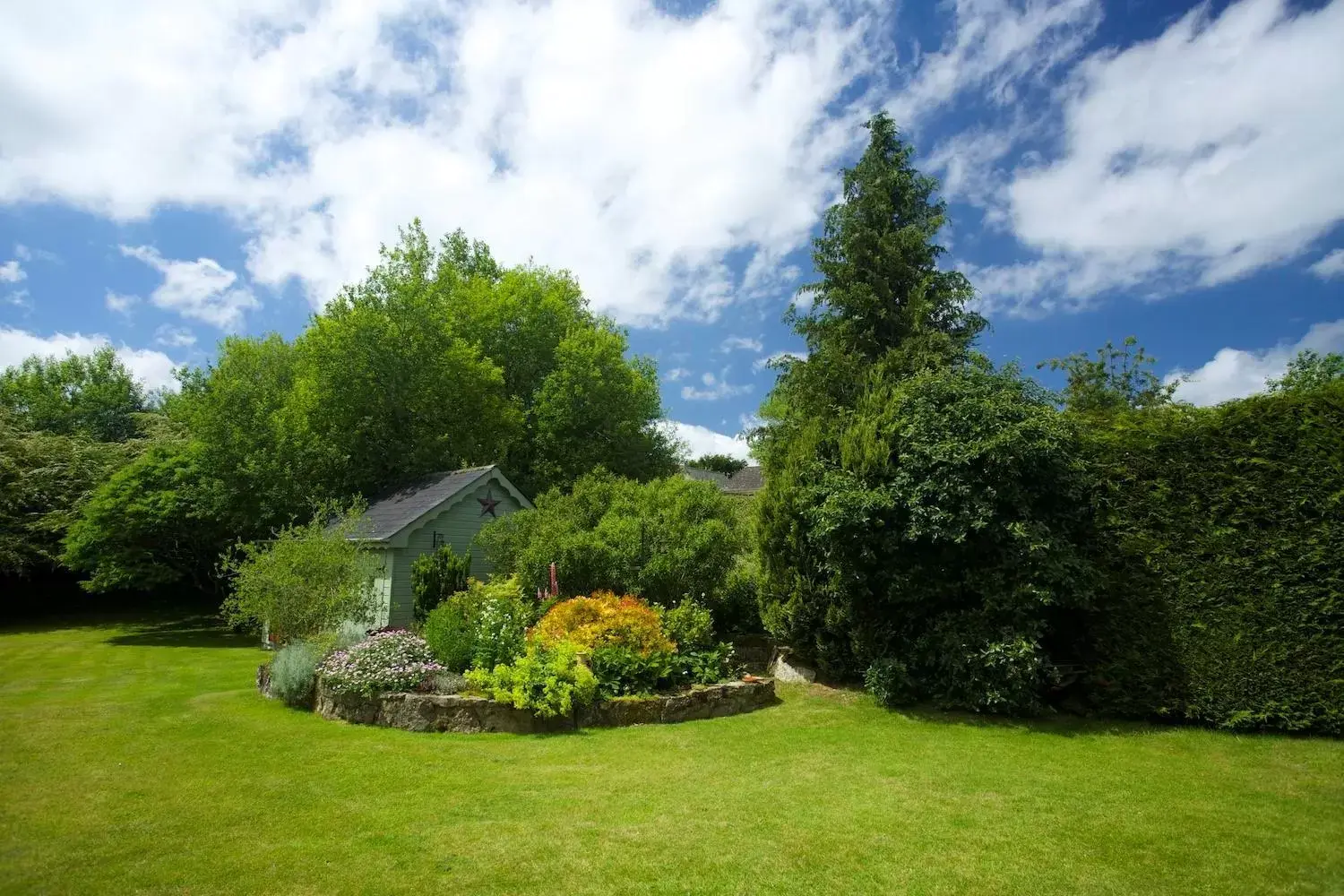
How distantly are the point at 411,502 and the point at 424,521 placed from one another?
1.66m

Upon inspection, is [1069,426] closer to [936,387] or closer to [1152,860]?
[936,387]

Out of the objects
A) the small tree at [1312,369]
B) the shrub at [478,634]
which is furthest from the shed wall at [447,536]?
the small tree at [1312,369]

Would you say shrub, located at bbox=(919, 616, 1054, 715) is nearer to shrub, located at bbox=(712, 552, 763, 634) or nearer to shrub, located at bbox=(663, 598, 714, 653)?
shrub, located at bbox=(663, 598, 714, 653)

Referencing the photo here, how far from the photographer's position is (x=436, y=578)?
1756 centimetres

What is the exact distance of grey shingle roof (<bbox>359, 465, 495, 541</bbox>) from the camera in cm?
1912

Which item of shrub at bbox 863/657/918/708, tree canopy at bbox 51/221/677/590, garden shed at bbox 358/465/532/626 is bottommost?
shrub at bbox 863/657/918/708

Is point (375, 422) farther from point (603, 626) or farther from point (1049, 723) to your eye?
point (1049, 723)

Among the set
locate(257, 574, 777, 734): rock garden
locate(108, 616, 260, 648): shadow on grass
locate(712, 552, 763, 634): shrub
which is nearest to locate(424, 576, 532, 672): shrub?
locate(257, 574, 777, 734): rock garden

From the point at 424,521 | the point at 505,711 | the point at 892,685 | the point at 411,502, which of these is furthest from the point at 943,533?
the point at 411,502

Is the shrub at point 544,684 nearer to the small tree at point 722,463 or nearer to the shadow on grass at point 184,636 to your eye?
the shadow on grass at point 184,636

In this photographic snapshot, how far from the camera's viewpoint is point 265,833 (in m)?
5.68

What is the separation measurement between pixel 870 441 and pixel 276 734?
9.39 metres

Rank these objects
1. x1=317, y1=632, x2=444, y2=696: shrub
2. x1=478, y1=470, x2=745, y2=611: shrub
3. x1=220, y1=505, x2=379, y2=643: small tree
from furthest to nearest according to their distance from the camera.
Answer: x1=478, y1=470, x2=745, y2=611: shrub, x1=220, y1=505, x2=379, y2=643: small tree, x1=317, y1=632, x2=444, y2=696: shrub

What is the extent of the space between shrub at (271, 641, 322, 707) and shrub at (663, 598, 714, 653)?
5.84 meters
